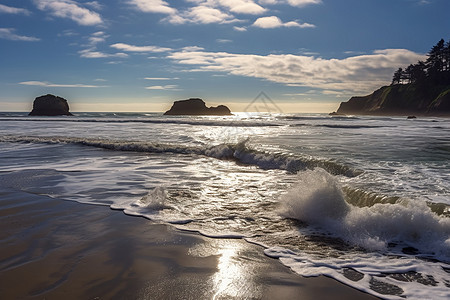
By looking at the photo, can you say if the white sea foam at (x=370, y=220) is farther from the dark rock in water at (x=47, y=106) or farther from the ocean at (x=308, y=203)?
the dark rock in water at (x=47, y=106)

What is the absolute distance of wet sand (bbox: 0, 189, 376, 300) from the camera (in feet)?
10.2

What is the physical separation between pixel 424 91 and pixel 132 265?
348 feet

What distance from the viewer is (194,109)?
149125 mm

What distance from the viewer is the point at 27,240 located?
4.31 metres

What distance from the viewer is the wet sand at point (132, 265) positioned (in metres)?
3.12

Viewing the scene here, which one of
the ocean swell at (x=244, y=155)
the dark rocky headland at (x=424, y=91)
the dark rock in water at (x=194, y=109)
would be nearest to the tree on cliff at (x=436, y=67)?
the dark rocky headland at (x=424, y=91)

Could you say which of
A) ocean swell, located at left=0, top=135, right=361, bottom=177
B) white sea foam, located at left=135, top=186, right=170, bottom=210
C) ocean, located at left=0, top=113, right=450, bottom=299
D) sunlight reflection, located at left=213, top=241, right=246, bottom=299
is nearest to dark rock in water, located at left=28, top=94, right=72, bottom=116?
ocean swell, located at left=0, top=135, right=361, bottom=177

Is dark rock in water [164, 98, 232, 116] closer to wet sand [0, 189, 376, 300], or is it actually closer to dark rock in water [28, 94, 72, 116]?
dark rock in water [28, 94, 72, 116]

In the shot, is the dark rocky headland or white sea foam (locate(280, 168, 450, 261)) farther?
the dark rocky headland

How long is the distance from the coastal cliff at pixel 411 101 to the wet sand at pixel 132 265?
85.6 m

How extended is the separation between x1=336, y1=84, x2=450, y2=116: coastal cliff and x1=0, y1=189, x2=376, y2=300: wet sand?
85645 millimetres

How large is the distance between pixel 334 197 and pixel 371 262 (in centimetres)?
190

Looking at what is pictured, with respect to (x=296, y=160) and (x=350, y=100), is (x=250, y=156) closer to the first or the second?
(x=296, y=160)

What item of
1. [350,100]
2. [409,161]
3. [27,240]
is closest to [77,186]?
[27,240]
